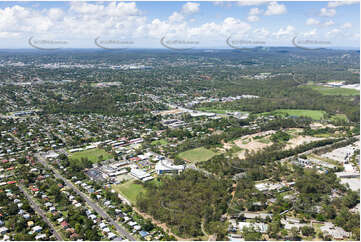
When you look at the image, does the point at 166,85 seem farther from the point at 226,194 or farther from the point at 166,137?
the point at 226,194

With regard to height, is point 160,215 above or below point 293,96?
below

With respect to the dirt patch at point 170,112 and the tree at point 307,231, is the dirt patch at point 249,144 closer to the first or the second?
the tree at point 307,231

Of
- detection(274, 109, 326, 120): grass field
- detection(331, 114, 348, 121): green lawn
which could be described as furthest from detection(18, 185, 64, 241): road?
detection(331, 114, 348, 121): green lawn

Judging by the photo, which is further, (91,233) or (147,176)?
(147,176)

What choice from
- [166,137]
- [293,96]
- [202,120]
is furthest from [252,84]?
[166,137]

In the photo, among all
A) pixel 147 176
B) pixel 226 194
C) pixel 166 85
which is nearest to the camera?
pixel 226 194

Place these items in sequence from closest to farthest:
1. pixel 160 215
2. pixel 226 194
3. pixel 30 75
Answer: pixel 160 215
pixel 226 194
pixel 30 75

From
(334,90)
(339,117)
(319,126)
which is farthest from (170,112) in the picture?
(334,90)
